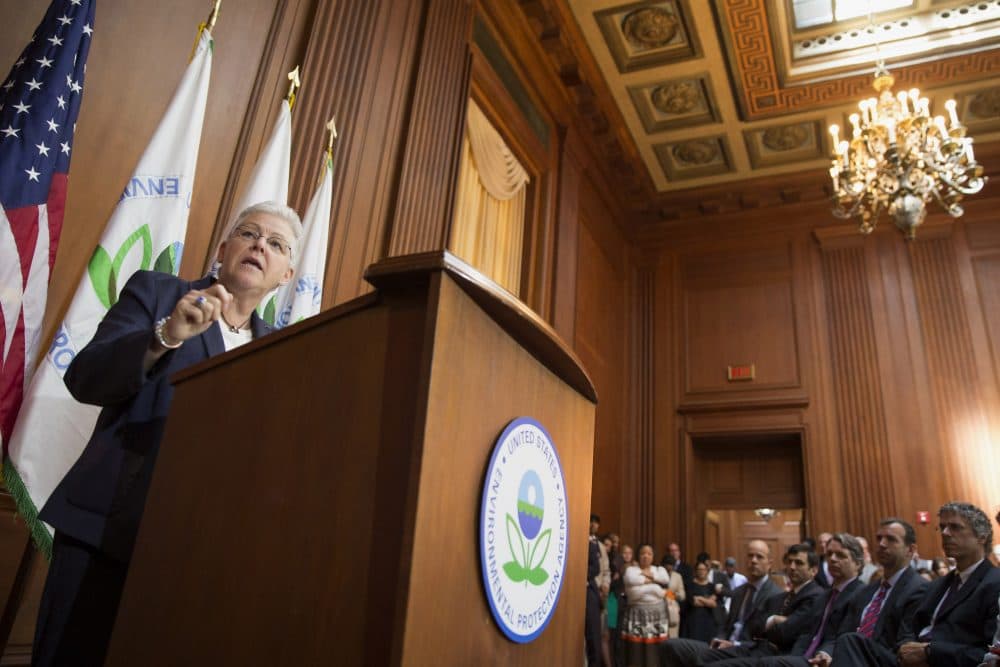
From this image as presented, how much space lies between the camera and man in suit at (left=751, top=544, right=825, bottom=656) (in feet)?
12.1

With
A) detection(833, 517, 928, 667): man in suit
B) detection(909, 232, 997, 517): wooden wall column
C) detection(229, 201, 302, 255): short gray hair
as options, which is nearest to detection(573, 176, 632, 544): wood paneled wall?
detection(909, 232, 997, 517): wooden wall column

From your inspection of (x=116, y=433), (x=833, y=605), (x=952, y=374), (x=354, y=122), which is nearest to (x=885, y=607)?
(x=833, y=605)

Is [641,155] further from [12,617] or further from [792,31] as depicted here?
[12,617]

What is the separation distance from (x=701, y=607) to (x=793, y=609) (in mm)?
2970

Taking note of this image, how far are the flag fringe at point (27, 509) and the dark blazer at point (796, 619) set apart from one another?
3352mm

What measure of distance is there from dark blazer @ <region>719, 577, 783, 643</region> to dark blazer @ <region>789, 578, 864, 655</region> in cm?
77

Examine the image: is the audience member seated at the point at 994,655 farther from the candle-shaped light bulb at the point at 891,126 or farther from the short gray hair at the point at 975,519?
the candle-shaped light bulb at the point at 891,126

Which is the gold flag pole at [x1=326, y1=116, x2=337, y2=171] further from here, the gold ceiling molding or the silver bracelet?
the gold ceiling molding

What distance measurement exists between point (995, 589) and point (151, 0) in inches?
154

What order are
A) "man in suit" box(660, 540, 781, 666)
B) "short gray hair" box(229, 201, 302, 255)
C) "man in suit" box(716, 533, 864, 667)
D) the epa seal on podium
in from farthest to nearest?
"man in suit" box(660, 540, 781, 666)
"man in suit" box(716, 533, 864, 667)
"short gray hair" box(229, 201, 302, 255)
the epa seal on podium

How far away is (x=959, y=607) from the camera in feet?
9.02

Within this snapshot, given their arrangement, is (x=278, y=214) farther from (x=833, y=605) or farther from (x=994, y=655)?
(x=833, y=605)

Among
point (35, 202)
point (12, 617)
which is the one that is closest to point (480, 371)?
point (35, 202)

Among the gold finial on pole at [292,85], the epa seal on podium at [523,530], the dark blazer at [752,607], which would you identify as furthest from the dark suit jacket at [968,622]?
the gold finial on pole at [292,85]
